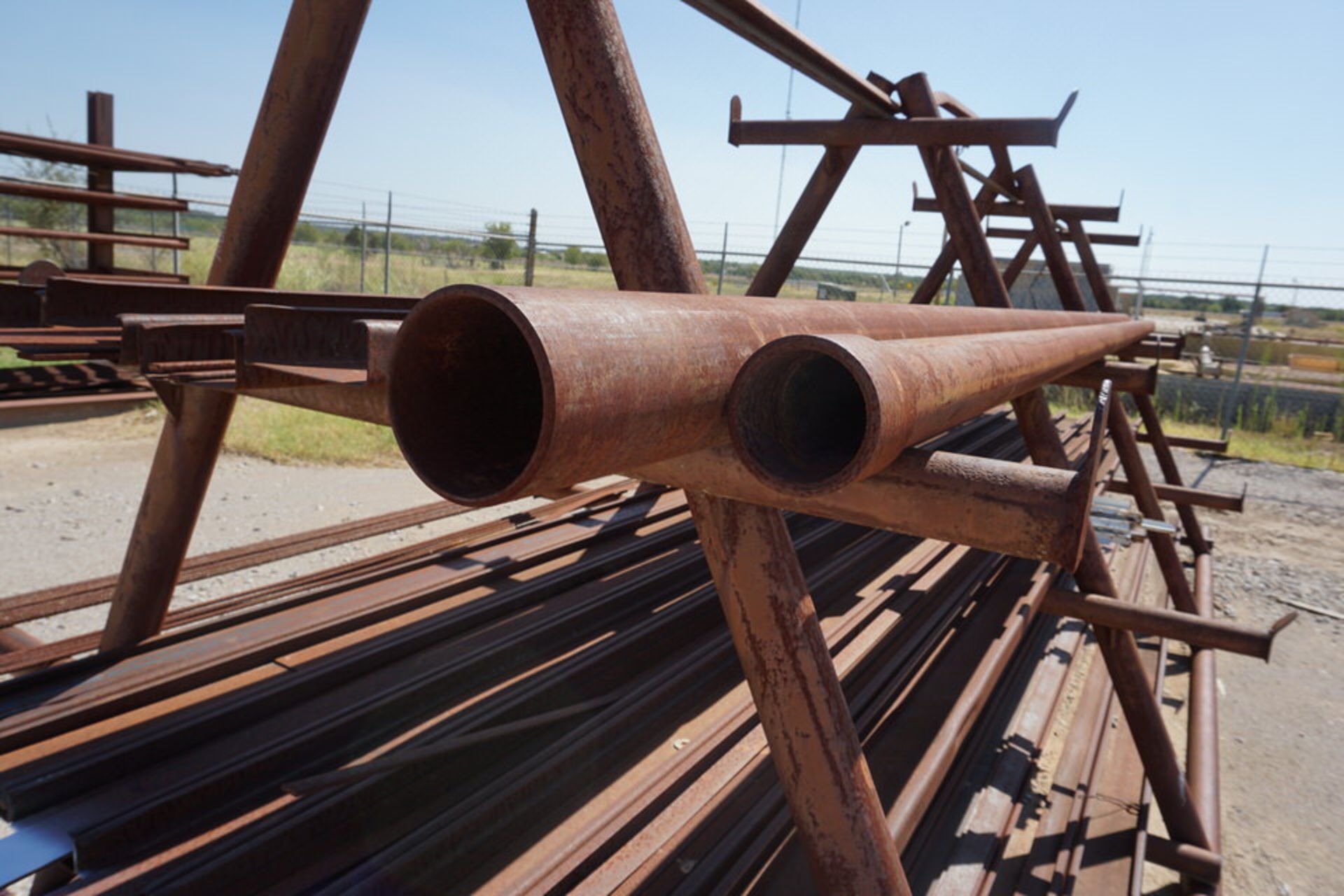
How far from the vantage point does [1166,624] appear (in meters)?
2.34

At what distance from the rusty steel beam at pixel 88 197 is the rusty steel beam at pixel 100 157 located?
Result: 10.5 inches

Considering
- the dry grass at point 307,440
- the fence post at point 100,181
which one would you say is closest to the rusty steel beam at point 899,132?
the dry grass at point 307,440

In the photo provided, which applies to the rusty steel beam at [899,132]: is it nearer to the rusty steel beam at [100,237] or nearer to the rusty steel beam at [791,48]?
the rusty steel beam at [791,48]

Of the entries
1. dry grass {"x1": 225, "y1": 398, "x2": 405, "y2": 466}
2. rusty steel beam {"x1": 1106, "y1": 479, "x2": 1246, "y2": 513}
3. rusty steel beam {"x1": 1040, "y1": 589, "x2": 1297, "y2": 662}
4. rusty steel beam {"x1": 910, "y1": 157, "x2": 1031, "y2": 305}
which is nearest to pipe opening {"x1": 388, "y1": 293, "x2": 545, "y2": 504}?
rusty steel beam {"x1": 1040, "y1": 589, "x2": 1297, "y2": 662}

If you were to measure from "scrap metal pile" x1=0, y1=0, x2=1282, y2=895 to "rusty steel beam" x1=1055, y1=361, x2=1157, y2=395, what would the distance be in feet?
0.14

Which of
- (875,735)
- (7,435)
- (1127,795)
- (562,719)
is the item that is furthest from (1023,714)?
(7,435)

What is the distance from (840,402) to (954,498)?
210mm

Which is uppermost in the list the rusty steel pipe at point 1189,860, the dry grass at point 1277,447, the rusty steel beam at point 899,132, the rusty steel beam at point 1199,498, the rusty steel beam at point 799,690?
the rusty steel beam at point 899,132

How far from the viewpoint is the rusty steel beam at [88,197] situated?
24.2 feet

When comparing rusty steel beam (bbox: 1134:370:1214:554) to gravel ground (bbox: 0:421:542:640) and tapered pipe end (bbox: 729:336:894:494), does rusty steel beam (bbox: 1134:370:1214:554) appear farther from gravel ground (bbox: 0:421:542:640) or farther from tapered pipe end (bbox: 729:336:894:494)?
tapered pipe end (bbox: 729:336:894:494)

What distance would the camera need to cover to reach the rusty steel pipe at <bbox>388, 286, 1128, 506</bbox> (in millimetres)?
675

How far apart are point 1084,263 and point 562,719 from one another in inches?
200

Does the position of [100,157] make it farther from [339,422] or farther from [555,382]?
[555,382]

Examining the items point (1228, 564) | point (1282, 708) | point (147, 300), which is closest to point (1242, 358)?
point (1228, 564)
